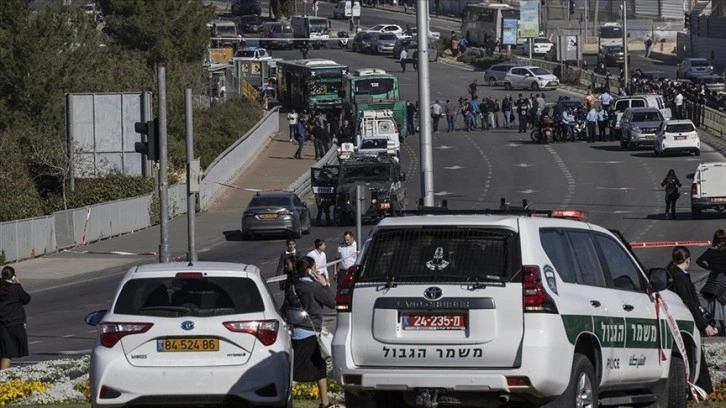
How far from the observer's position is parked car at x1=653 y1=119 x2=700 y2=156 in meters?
58.3

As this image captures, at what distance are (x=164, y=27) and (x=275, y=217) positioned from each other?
119 feet

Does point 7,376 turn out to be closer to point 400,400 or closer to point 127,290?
point 127,290

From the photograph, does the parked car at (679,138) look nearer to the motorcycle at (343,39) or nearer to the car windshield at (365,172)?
the car windshield at (365,172)

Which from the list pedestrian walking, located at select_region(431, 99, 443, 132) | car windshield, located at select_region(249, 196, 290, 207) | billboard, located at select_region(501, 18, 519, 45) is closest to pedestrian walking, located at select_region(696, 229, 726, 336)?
car windshield, located at select_region(249, 196, 290, 207)

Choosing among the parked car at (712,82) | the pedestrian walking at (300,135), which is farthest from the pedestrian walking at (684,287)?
the parked car at (712,82)

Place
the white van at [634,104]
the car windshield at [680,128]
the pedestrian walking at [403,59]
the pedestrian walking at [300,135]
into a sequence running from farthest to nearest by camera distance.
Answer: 1. the pedestrian walking at [403,59]
2. the white van at [634,104]
3. the pedestrian walking at [300,135]
4. the car windshield at [680,128]

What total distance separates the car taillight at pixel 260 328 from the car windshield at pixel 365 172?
3218 cm

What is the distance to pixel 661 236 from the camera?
39.7 m

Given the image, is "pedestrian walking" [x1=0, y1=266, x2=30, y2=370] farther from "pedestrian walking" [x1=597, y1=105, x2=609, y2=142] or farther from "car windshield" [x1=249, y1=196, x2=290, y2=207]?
"pedestrian walking" [x1=597, y1=105, x2=609, y2=142]

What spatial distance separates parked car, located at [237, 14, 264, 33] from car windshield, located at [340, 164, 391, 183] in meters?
74.2

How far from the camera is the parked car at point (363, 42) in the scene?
107188mm

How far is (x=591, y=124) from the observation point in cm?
6606

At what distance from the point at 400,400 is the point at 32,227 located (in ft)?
102

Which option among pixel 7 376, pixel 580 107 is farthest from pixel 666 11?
pixel 7 376
